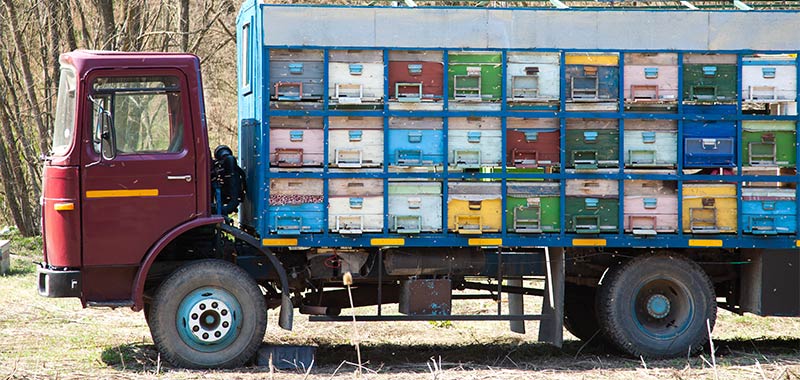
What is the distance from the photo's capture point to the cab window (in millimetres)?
9367

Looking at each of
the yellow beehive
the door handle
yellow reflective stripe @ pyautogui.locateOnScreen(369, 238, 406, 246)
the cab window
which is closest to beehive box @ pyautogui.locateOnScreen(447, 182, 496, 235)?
the yellow beehive

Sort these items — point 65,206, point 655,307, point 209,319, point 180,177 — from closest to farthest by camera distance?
1. point 65,206
2. point 180,177
3. point 209,319
4. point 655,307

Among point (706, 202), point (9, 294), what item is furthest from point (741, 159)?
point (9, 294)

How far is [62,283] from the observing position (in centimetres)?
925

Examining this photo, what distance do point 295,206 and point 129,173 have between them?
1529mm

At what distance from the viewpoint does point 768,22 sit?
1010 cm

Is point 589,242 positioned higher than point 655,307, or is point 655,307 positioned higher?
point 589,242

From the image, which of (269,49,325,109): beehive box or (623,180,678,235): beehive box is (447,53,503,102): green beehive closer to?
(269,49,325,109): beehive box

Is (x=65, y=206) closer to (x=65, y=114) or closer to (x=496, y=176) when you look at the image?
(x=65, y=114)

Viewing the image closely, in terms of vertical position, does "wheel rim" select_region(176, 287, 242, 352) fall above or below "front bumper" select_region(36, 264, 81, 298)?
below

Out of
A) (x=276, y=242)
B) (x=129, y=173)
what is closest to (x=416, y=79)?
(x=276, y=242)

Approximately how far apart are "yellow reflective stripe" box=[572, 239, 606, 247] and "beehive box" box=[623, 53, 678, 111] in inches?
51.9

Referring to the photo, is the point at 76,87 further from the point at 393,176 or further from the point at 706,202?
the point at 706,202

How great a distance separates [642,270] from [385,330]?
132 inches
